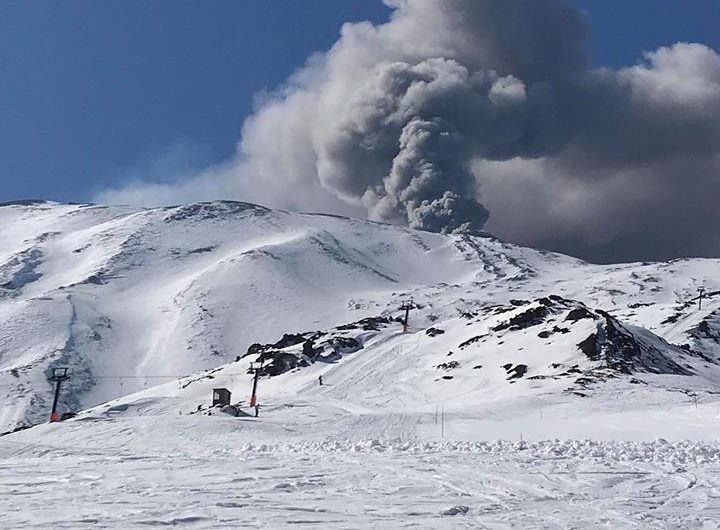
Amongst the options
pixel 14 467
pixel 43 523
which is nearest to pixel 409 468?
pixel 43 523

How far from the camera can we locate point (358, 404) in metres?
51.8

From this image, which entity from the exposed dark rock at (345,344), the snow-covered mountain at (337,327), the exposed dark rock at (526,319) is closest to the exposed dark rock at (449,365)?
the snow-covered mountain at (337,327)

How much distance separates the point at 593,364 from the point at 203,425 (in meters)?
33.2

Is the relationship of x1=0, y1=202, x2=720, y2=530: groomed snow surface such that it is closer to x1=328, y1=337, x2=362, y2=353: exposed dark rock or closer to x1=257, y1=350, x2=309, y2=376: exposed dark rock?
x1=257, y1=350, x2=309, y2=376: exposed dark rock

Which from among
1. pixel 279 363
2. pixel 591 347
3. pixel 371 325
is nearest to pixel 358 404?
pixel 591 347

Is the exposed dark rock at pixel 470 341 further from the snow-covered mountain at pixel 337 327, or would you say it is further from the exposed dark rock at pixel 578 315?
the exposed dark rock at pixel 578 315

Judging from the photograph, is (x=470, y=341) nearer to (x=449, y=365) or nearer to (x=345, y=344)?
(x=449, y=365)

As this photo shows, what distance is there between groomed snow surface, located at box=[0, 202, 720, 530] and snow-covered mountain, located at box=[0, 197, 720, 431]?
1.54ft

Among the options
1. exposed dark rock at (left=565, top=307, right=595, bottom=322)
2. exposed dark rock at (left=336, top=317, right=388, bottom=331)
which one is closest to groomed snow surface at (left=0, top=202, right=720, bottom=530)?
exposed dark rock at (left=565, top=307, right=595, bottom=322)

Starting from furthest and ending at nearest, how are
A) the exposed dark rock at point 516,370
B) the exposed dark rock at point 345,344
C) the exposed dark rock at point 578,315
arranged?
the exposed dark rock at point 345,344
the exposed dark rock at point 578,315
the exposed dark rock at point 516,370

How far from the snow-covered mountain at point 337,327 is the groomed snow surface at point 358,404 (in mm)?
471

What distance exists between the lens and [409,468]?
18.0m

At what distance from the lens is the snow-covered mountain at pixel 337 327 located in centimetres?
6131

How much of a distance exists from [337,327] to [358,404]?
2330 inches
